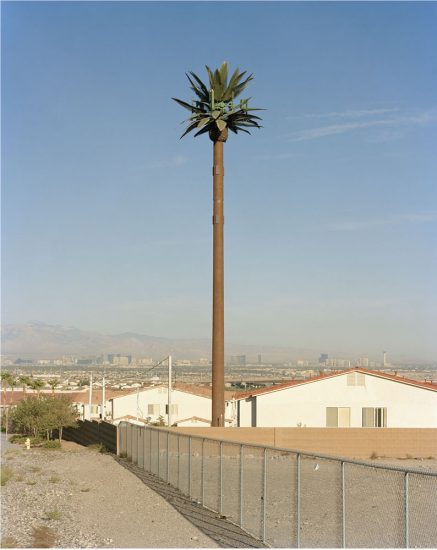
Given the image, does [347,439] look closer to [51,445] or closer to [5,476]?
[5,476]

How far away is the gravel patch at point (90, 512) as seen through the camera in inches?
655

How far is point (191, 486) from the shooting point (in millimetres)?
23734

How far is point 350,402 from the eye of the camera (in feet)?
169

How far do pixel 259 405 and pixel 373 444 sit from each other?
11.2 meters

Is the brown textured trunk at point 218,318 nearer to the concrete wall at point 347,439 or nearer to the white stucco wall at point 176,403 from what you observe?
the concrete wall at point 347,439

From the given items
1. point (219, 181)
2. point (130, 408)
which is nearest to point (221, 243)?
point (219, 181)

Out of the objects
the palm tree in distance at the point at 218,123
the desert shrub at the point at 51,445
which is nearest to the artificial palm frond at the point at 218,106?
the palm tree in distance at the point at 218,123

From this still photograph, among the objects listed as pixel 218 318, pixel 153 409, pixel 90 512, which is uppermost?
pixel 218 318

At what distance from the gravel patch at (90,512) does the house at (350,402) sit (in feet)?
64.5

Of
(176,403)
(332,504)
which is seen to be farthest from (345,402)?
(332,504)

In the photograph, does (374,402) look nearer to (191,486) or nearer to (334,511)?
(191,486)

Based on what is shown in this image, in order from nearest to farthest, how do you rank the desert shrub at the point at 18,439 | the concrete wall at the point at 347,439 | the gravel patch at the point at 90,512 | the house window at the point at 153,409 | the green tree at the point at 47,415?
the gravel patch at the point at 90,512, the concrete wall at the point at 347,439, the green tree at the point at 47,415, the desert shrub at the point at 18,439, the house window at the point at 153,409

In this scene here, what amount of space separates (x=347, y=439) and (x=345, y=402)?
31.4 feet

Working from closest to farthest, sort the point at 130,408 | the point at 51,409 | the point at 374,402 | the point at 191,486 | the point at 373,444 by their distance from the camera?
the point at 191,486 < the point at 373,444 < the point at 374,402 < the point at 51,409 < the point at 130,408
